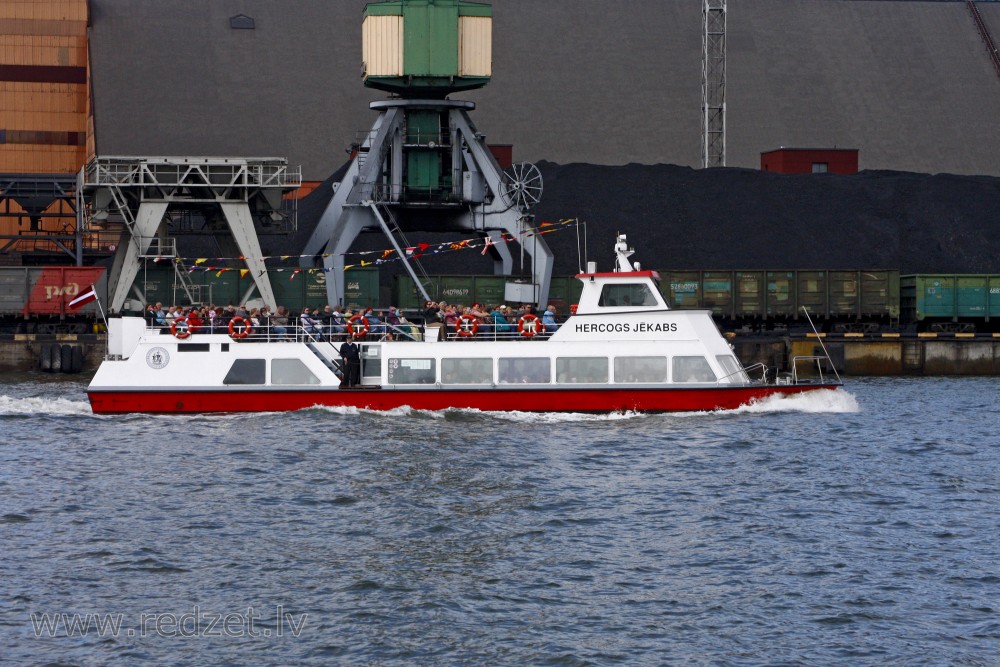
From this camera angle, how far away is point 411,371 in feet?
115

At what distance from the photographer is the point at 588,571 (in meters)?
20.4

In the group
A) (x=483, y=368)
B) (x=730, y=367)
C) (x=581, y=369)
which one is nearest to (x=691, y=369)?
(x=730, y=367)

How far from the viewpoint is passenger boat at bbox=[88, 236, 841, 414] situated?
114ft

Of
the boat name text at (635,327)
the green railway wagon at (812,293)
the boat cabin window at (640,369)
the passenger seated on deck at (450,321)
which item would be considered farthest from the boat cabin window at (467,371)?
the green railway wagon at (812,293)

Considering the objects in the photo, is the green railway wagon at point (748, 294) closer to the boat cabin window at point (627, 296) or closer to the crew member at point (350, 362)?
the boat cabin window at point (627, 296)

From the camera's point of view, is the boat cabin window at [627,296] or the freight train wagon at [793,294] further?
the freight train wagon at [793,294]

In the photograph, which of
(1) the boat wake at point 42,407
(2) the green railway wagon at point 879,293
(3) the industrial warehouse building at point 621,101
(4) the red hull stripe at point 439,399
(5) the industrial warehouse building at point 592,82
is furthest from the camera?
(5) the industrial warehouse building at point 592,82

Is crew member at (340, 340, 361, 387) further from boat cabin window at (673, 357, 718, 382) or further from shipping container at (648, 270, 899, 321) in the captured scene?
shipping container at (648, 270, 899, 321)

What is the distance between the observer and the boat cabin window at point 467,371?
115 feet

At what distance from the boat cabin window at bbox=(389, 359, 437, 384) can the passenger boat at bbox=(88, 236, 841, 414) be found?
3cm

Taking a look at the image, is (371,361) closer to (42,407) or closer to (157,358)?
(157,358)

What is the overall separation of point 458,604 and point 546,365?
1626 centimetres

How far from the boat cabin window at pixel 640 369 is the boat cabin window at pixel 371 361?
6209 millimetres

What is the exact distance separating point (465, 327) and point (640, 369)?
4724 mm
